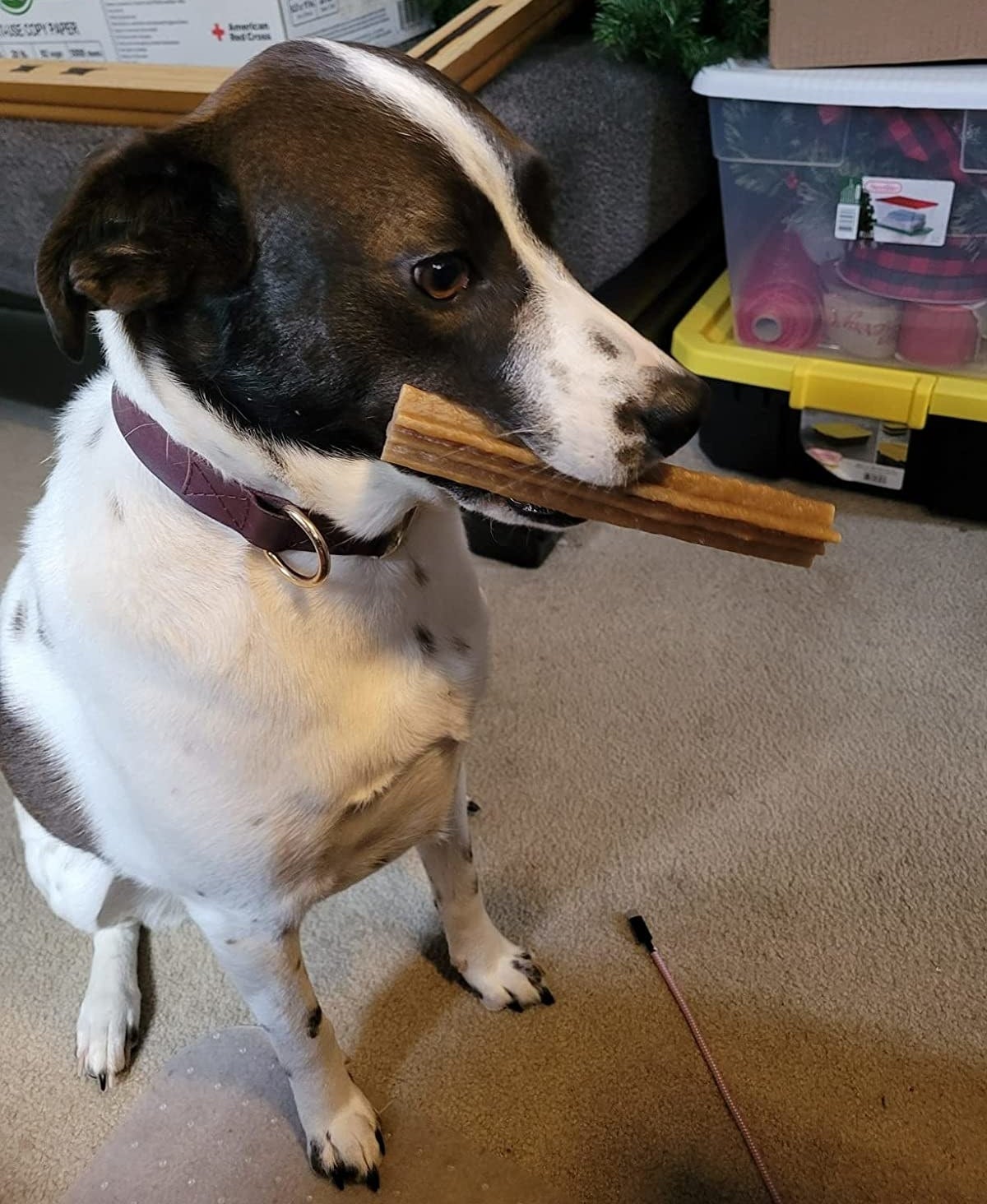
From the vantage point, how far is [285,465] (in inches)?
31.6

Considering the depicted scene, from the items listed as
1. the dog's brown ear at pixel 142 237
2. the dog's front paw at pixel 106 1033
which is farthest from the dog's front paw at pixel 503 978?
the dog's brown ear at pixel 142 237

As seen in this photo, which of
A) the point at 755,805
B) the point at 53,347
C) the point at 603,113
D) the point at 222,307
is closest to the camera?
the point at 222,307

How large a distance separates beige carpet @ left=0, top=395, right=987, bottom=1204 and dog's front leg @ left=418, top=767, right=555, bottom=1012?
0.11 ft

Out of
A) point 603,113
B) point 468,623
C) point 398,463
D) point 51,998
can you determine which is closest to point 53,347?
point 603,113

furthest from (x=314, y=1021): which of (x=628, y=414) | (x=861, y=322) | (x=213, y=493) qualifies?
(x=861, y=322)

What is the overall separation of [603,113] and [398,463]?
127cm

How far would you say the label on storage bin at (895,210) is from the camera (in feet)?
5.42

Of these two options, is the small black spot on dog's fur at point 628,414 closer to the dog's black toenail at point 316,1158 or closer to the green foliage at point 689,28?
the dog's black toenail at point 316,1158

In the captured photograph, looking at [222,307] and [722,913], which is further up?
[222,307]

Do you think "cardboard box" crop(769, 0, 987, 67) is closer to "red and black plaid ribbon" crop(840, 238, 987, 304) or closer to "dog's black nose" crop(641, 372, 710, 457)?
"red and black plaid ribbon" crop(840, 238, 987, 304)

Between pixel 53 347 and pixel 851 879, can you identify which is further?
pixel 53 347

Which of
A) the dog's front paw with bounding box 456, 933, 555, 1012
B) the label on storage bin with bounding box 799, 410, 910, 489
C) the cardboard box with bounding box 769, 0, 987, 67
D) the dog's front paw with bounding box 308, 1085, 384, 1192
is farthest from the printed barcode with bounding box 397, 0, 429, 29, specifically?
the dog's front paw with bounding box 308, 1085, 384, 1192

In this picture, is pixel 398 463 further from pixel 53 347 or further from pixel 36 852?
pixel 53 347

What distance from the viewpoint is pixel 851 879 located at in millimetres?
1394
